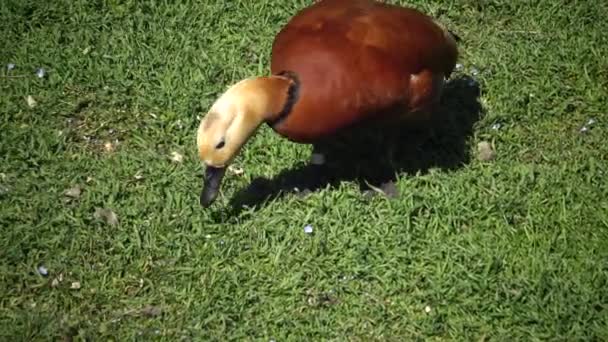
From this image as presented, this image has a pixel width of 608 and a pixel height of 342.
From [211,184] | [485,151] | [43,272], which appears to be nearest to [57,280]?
[43,272]

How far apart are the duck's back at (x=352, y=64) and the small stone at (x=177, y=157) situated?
2.67 ft

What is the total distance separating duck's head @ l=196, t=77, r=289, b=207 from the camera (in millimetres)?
4137

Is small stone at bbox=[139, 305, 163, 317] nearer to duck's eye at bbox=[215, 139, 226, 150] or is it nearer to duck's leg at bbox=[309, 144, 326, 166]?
duck's eye at bbox=[215, 139, 226, 150]

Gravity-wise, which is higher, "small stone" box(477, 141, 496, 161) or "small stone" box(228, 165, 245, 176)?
"small stone" box(477, 141, 496, 161)

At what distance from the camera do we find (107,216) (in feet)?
15.1

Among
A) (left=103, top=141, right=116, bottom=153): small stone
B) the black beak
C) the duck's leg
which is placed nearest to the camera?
the black beak

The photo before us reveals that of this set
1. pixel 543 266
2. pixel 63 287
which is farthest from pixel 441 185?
pixel 63 287

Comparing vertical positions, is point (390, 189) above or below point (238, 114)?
below

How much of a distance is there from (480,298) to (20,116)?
261 cm

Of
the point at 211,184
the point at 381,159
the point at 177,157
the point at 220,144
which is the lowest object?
the point at 177,157

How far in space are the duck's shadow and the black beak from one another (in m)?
0.23

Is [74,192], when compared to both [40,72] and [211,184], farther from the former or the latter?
[40,72]

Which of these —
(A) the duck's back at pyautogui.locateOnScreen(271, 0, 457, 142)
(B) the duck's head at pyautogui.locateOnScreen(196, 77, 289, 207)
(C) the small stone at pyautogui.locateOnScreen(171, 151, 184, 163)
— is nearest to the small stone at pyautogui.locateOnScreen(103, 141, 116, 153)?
(C) the small stone at pyautogui.locateOnScreen(171, 151, 184, 163)

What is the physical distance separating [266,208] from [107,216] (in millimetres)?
759
